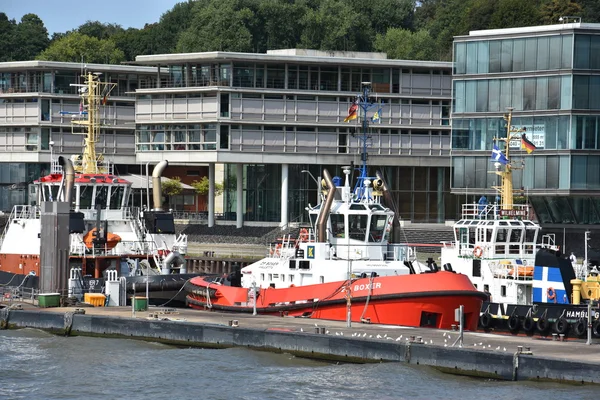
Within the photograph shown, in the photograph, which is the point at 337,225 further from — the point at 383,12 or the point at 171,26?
the point at 171,26

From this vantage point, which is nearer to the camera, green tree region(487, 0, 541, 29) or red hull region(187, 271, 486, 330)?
red hull region(187, 271, 486, 330)

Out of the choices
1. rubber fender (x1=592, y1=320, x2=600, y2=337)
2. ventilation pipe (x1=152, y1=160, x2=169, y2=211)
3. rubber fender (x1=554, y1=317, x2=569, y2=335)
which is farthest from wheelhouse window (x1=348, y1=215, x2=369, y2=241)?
ventilation pipe (x1=152, y1=160, x2=169, y2=211)

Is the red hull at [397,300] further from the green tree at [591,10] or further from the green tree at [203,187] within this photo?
the green tree at [591,10]

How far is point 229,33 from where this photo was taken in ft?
332

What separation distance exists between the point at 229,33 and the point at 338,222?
209ft

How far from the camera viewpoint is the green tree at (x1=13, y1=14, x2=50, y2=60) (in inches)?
4582

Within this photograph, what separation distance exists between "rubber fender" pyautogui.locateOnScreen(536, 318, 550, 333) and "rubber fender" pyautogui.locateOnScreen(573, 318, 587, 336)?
3.02 feet

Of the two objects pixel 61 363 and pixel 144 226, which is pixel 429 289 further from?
pixel 144 226

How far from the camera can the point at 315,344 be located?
3197 centimetres

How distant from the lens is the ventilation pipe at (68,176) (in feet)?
149

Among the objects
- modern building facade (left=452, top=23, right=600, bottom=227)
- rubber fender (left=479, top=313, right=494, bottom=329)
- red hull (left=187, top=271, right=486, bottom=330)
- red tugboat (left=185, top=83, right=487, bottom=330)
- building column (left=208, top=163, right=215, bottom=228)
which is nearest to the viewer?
red hull (left=187, top=271, right=486, bottom=330)

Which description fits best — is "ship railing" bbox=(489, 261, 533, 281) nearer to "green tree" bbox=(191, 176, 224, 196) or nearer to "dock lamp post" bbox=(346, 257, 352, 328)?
"dock lamp post" bbox=(346, 257, 352, 328)

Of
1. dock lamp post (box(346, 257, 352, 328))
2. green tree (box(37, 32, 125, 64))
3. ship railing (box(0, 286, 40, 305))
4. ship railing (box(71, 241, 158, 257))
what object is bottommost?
ship railing (box(0, 286, 40, 305))

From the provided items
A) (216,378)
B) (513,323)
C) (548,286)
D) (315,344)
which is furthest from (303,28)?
(216,378)
